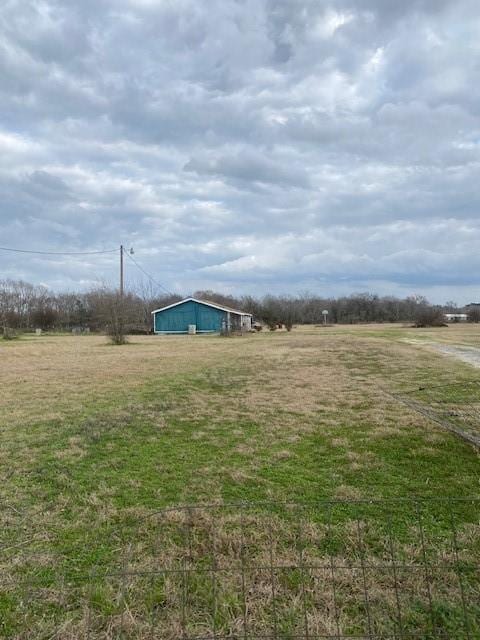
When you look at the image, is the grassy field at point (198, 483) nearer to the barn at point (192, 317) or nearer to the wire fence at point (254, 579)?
the wire fence at point (254, 579)

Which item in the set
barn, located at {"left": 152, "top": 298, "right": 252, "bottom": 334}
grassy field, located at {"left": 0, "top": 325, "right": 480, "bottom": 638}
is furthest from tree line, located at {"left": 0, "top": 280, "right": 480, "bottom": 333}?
grassy field, located at {"left": 0, "top": 325, "right": 480, "bottom": 638}

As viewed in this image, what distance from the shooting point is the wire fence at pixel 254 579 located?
193 cm

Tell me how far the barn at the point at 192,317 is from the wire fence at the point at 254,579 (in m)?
36.6

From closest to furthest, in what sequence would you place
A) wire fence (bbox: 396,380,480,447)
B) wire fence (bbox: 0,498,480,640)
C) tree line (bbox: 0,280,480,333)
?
wire fence (bbox: 0,498,480,640)
wire fence (bbox: 396,380,480,447)
tree line (bbox: 0,280,480,333)

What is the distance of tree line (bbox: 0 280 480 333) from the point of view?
106 feet

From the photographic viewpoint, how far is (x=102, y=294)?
2939 centimetres

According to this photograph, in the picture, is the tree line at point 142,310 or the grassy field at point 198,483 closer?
the grassy field at point 198,483

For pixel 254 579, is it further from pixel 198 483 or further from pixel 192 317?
pixel 192 317

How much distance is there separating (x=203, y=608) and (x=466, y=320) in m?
76.3

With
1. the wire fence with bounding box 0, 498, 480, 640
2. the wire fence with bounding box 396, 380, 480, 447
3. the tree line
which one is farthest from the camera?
the tree line

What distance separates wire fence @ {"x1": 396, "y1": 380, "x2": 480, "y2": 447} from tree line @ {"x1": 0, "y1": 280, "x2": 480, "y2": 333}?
19.7m

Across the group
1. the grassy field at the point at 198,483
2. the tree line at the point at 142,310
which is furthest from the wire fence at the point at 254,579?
the tree line at the point at 142,310

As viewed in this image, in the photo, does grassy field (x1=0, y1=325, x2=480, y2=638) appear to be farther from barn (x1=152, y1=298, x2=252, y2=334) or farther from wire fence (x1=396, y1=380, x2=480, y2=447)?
barn (x1=152, y1=298, x2=252, y2=334)

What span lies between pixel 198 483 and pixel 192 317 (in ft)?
123
